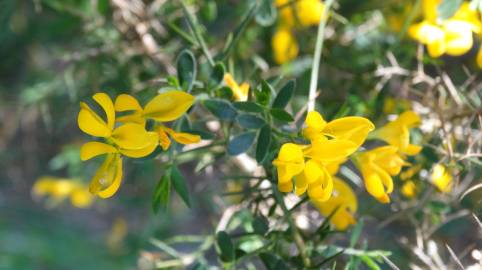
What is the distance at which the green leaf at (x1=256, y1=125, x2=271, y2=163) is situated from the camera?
735 millimetres

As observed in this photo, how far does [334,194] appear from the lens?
91 centimetres

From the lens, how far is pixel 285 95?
76 centimetres

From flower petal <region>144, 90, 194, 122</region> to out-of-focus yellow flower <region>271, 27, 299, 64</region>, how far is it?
573 mm

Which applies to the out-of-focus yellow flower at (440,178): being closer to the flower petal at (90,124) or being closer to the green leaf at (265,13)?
the green leaf at (265,13)

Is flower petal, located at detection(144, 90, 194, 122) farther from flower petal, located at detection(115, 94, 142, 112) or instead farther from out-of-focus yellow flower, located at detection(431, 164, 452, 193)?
out-of-focus yellow flower, located at detection(431, 164, 452, 193)

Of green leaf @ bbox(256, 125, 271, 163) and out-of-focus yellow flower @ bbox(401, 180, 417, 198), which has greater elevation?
green leaf @ bbox(256, 125, 271, 163)

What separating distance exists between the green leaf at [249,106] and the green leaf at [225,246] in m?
0.17

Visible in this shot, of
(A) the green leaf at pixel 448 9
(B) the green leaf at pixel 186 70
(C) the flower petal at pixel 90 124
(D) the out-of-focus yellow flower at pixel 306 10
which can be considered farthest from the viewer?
(D) the out-of-focus yellow flower at pixel 306 10

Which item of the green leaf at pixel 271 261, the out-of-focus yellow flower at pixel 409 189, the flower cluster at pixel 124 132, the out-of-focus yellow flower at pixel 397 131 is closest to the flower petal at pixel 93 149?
the flower cluster at pixel 124 132

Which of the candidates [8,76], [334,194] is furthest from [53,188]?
[334,194]

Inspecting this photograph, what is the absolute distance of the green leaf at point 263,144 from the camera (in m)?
0.73

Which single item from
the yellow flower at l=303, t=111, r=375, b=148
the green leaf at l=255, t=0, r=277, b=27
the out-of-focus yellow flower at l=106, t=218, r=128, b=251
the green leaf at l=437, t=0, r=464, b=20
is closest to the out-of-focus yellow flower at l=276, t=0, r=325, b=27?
the green leaf at l=255, t=0, r=277, b=27

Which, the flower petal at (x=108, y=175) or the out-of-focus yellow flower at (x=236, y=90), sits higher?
the flower petal at (x=108, y=175)

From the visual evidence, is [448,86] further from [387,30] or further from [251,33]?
[251,33]
